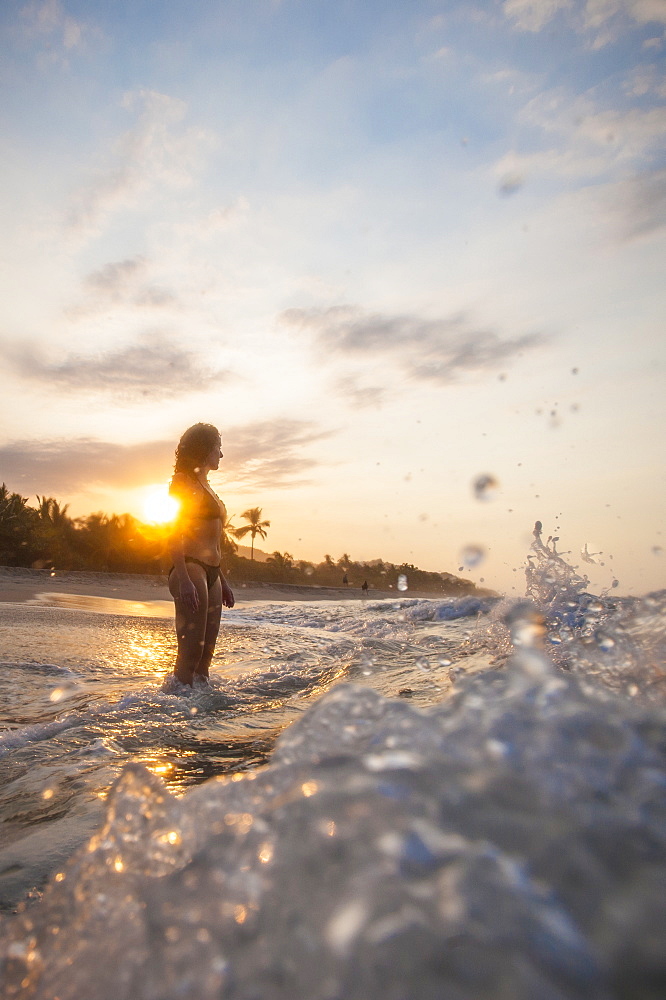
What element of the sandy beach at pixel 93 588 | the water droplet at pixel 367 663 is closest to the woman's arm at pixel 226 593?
the water droplet at pixel 367 663

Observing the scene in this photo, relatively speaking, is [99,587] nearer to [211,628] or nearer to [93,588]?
[93,588]

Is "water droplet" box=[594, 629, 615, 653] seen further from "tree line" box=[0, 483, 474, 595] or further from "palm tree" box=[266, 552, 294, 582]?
"palm tree" box=[266, 552, 294, 582]

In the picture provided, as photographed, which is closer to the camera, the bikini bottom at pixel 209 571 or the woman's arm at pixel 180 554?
the woman's arm at pixel 180 554

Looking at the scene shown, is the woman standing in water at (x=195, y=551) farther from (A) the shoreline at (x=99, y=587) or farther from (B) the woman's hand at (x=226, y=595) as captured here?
(A) the shoreline at (x=99, y=587)

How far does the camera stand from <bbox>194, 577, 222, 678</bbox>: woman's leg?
15.0 feet

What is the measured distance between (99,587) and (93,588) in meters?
0.91

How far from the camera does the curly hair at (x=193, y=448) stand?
15.0 feet

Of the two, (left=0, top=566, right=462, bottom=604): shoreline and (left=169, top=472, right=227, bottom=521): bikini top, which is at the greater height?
(left=169, top=472, right=227, bottom=521): bikini top

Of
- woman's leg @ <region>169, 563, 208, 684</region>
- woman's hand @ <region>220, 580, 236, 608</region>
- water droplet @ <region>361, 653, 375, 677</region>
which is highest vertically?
woman's hand @ <region>220, 580, 236, 608</region>

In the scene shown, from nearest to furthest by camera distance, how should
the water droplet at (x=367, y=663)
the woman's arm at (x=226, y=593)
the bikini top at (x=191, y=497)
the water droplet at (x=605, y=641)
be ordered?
the water droplet at (x=605, y=641), the bikini top at (x=191, y=497), the woman's arm at (x=226, y=593), the water droplet at (x=367, y=663)

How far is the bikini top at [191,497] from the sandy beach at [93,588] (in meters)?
8.77

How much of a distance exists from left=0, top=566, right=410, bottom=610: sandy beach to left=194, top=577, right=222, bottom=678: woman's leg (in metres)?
8.54

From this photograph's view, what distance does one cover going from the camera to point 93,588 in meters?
21.2

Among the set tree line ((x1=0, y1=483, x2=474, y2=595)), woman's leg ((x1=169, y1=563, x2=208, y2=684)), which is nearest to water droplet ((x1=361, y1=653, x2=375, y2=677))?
woman's leg ((x1=169, y1=563, x2=208, y2=684))
